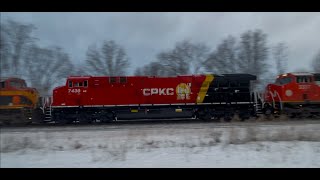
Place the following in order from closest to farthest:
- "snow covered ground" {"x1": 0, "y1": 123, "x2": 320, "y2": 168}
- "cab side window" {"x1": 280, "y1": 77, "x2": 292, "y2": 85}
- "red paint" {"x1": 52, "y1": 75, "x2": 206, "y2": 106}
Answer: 1. "snow covered ground" {"x1": 0, "y1": 123, "x2": 320, "y2": 168}
2. "red paint" {"x1": 52, "y1": 75, "x2": 206, "y2": 106}
3. "cab side window" {"x1": 280, "y1": 77, "x2": 292, "y2": 85}

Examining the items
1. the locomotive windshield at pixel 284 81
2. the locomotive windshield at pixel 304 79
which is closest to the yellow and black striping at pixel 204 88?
the locomotive windshield at pixel 284 81

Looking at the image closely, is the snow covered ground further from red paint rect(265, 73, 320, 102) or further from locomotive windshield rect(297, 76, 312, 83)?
locomotive windshield rect(297, 76, 312, 83)

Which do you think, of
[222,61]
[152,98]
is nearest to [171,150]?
[152,98]

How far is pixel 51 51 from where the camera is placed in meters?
48.2

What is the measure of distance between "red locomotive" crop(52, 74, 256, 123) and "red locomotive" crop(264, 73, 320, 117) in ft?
6.60

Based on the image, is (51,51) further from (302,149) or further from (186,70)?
(302,149)

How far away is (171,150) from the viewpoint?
34.6 ft

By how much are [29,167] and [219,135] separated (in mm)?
7093

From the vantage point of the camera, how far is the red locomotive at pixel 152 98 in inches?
833

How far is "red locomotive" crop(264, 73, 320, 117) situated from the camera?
2159 cm

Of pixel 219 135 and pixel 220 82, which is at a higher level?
pixel 220 82

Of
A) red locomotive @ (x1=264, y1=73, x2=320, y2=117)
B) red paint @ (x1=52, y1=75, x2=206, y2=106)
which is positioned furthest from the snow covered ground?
red locomotive @ (x1=264, y1=73, x2=320, y2=117)
